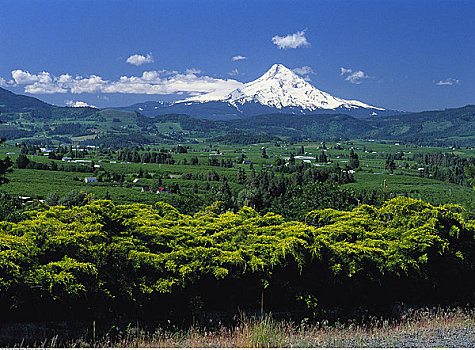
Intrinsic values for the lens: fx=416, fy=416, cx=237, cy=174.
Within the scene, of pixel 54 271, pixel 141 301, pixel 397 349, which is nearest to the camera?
pixel 397 349

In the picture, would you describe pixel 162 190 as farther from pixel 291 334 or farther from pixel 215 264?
pixel 291 334

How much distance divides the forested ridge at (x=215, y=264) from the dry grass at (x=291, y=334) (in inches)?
21.0

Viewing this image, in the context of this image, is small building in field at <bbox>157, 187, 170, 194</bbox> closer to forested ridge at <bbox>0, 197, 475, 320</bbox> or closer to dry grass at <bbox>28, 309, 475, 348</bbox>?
forested ridge at <bbox>0, 197, 475, 320</bbox>

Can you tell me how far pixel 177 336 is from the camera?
6805 millimetres

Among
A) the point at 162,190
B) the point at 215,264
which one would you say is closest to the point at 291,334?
the point at 215,264

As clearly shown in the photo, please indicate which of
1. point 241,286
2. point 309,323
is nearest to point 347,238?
point 309,323

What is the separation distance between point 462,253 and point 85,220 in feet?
27.8

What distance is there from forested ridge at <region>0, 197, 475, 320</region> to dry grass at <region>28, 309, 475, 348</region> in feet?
1.75

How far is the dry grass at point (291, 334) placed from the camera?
5949 mm

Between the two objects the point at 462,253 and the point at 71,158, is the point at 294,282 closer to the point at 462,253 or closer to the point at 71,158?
the point at 462,253

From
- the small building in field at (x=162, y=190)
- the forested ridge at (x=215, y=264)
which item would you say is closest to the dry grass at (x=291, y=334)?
the forested ridge at (x=215, y=264)

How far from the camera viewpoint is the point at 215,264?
779 centimetres

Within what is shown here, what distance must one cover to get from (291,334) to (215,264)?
193cm

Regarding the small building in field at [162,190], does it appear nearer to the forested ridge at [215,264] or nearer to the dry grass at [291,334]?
the forested ridge at [215,264]
